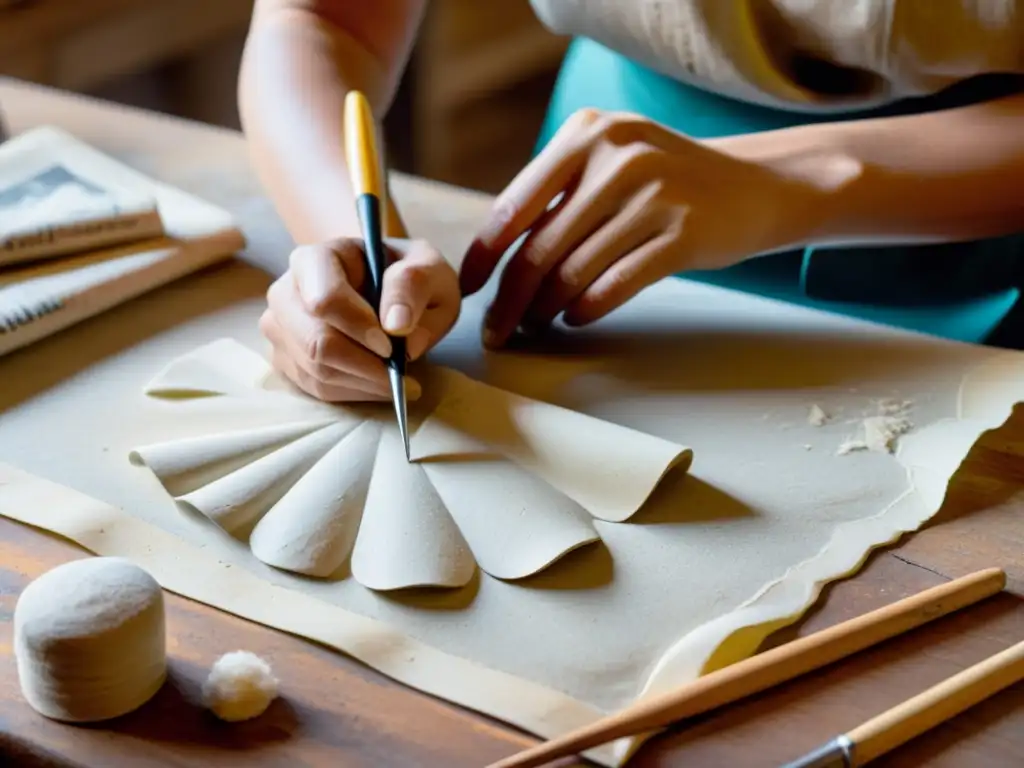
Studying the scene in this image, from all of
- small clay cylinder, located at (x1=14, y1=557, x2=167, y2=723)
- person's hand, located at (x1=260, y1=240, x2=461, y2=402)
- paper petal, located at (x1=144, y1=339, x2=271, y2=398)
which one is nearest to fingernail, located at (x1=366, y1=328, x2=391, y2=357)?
person's hand, located at (x1=260, y1=240, x2=461, y2=402)

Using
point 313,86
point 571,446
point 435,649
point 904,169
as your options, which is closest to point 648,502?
point 571,446

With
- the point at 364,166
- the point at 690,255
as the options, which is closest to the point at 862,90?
the point at 690,255

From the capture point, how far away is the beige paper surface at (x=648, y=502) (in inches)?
21.4

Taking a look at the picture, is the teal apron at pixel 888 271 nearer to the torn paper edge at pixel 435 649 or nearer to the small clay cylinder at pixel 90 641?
the torn paper edge at pixel 435 649

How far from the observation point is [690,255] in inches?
31.5

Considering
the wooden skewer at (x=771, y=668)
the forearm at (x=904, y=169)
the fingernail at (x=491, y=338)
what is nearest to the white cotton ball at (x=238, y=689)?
the wooden skewer at (x=771, y=668)

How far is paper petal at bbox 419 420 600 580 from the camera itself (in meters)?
0.59

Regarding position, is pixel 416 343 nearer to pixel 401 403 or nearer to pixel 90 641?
pixel 401 403

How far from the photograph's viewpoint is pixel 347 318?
68 centimetres

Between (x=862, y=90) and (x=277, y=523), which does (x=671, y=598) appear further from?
(x=862, y=90)

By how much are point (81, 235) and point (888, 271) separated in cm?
66

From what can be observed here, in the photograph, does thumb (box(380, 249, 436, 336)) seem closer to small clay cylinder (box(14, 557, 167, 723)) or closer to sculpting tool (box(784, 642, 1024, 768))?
small clay cylinder (box(14, 557, 167, 723))

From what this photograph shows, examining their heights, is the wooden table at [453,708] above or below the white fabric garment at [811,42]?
below

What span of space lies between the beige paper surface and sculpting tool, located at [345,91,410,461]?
0.09 m
